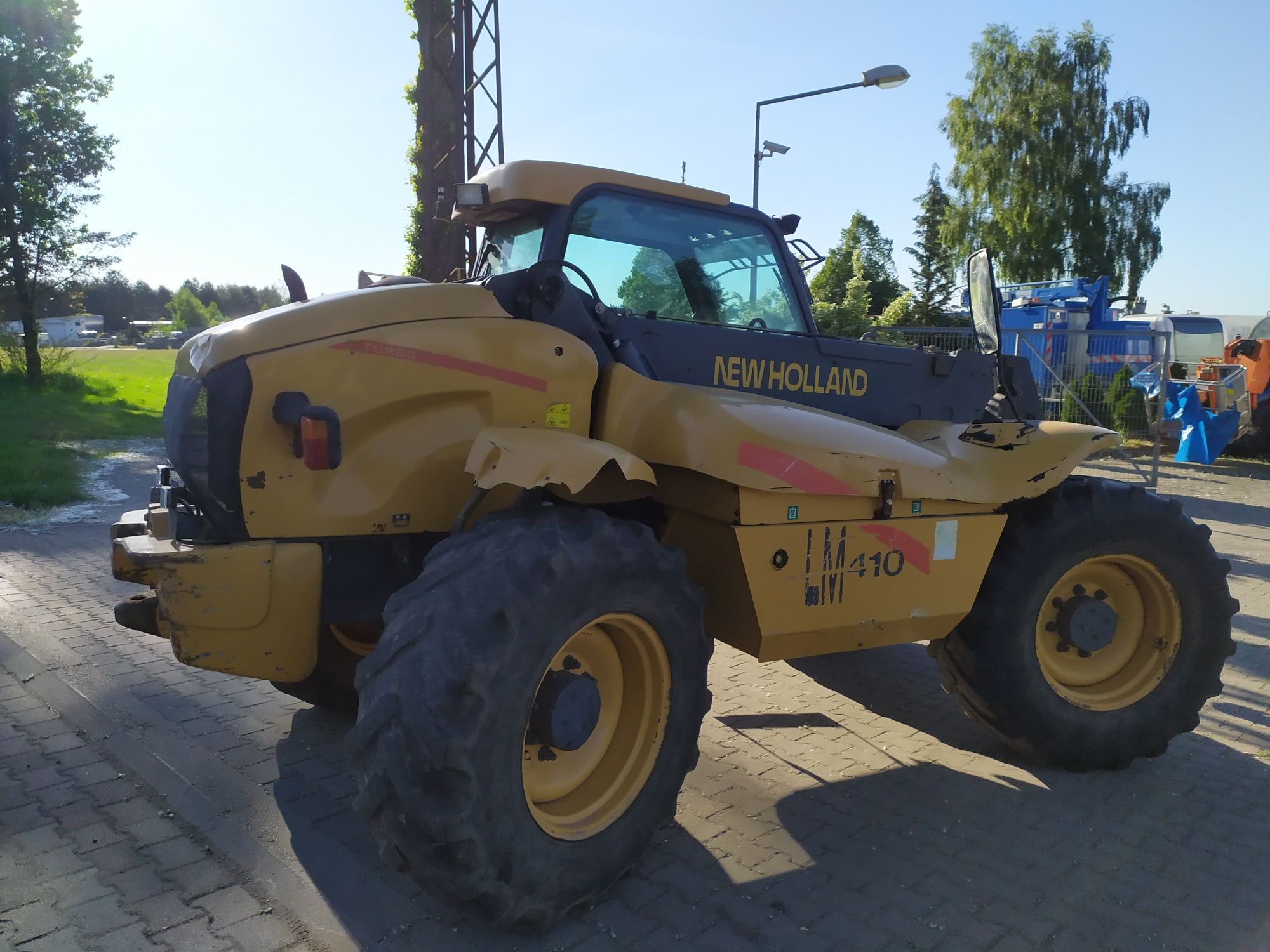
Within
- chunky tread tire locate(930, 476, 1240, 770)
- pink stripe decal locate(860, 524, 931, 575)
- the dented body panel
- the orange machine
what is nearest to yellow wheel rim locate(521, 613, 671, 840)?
the dented body panel

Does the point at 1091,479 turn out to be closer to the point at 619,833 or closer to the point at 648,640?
the point at 648,640

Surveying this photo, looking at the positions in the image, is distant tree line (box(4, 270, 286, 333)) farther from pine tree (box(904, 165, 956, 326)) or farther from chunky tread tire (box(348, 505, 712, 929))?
chunky tread tire (box(348, 505, 712, 929))

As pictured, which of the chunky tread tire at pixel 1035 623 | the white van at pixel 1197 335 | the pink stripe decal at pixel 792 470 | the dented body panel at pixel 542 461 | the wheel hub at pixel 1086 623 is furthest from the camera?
the white van at pixel 1197 335

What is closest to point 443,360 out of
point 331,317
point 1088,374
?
point 331,317

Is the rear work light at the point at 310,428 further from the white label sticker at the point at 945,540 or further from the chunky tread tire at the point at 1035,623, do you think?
the chunky tread tire at the point at 1035,623

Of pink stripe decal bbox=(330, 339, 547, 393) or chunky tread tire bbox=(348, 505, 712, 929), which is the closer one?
chunky tread tire bbox=(348, 505, 712, 929)

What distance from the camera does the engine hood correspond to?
3041 mm

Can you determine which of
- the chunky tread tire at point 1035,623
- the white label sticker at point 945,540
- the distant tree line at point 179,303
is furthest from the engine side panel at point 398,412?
the distant tree line at point 179,303

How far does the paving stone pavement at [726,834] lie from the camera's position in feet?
9.68

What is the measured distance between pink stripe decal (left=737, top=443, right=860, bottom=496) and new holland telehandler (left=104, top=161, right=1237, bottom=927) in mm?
12

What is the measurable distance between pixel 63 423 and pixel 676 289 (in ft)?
54.5

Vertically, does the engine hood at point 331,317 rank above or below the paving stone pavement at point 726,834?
above

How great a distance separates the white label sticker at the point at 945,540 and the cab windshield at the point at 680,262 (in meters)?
1.15

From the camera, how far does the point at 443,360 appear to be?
3.21 metres
